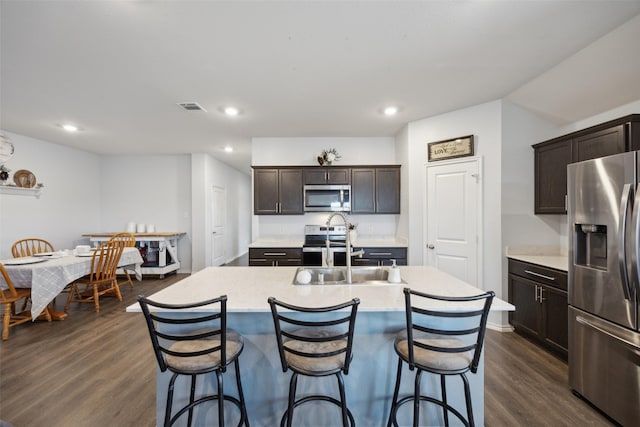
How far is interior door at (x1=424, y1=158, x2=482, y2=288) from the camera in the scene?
3.27 meters

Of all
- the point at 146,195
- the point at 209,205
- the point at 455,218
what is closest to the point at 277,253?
the point at 455,218

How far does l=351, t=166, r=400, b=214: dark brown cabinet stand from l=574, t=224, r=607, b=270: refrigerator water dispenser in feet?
7.99

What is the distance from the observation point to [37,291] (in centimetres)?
307

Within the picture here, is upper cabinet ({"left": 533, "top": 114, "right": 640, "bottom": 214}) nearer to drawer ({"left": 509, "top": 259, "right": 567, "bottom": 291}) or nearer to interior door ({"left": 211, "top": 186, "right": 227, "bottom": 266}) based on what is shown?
drawer ({"left": 509, "top": 259, "right": 567, "bottom": 291})

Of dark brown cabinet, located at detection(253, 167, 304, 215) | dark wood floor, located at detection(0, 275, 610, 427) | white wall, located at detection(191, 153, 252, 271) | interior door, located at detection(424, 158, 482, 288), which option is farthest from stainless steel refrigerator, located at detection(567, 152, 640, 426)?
white wall, located at detection(191, 153, 252, 271)

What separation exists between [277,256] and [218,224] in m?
Result: 3.24

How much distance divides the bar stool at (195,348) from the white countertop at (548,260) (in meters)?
2.83

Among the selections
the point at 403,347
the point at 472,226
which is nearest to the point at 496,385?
the point at 403,347

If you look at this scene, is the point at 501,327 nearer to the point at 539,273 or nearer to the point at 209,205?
the point at 539,273

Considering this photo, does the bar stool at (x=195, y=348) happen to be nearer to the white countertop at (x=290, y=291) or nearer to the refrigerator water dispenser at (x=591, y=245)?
the white countertop at (x=290, y=291)

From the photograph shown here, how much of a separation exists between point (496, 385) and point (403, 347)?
4.31 feet

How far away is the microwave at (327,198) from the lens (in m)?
4.30

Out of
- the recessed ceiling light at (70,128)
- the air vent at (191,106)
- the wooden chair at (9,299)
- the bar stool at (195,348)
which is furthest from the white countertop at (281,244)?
the recessed ceiling light at (70,128)

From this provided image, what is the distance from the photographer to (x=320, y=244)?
4211mm
